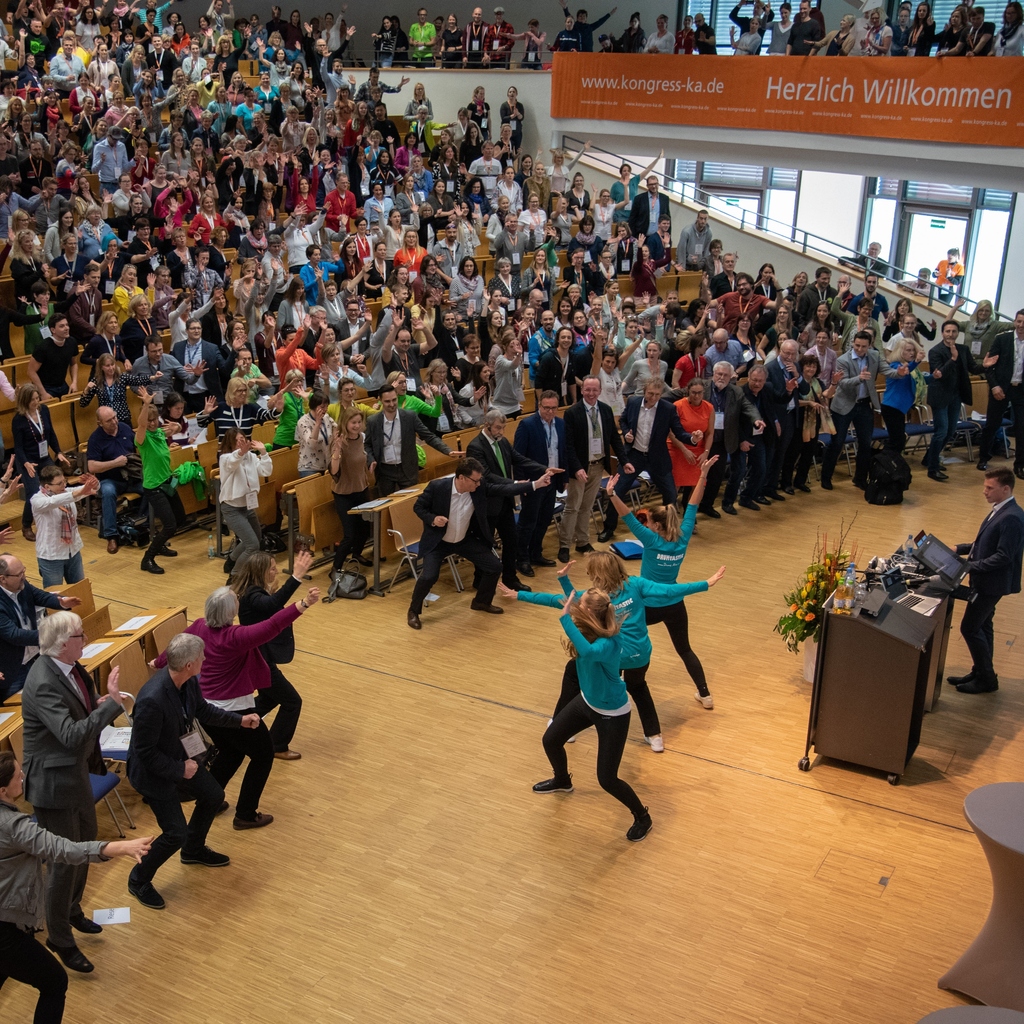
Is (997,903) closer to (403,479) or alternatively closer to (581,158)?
(403,479)

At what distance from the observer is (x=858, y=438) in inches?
464

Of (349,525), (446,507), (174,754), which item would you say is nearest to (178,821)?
(174,754)

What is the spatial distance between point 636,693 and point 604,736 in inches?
36.7

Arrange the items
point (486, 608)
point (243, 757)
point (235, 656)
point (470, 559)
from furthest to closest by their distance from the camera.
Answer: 1. point (486, 608)
2. point (470, 559)
3. point (243, 757)
4. point (235, 656)

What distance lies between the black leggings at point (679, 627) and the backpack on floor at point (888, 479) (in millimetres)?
5083

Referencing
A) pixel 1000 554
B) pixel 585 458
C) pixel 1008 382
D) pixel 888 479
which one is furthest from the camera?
pixel 1008 382

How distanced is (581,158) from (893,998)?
16701 mm

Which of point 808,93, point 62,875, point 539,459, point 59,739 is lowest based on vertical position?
point 62,875

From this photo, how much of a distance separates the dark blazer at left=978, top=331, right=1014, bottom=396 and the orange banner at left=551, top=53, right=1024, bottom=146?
12.8ft

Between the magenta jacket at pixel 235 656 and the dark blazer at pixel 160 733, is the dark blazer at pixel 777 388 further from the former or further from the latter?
the dark blazer at pixel 160 733

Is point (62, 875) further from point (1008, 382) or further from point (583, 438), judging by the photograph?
point (1008, 382)

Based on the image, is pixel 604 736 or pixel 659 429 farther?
pixel 659 429

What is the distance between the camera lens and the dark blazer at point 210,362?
1053 centimetres

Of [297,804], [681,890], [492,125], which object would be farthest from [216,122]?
[681,890]
